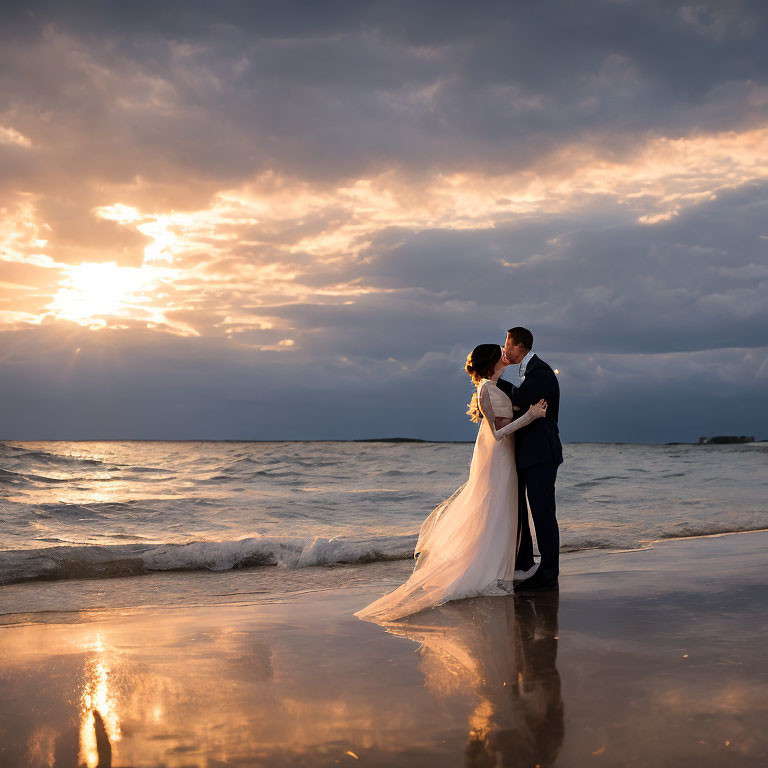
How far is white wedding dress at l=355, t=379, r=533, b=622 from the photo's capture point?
661 centimetres

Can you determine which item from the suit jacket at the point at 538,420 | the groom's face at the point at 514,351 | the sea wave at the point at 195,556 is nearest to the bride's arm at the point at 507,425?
the suit jacket at the point at 538,420

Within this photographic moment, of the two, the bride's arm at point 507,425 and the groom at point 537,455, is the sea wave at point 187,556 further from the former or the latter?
the bride's arm at point 507,425

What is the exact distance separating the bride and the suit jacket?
0.15 meters

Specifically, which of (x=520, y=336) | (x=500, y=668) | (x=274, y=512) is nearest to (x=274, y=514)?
(x=274, y=512)

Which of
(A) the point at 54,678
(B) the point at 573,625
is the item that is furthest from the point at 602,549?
(A) the point at 54,678

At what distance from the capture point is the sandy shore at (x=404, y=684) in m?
3.14

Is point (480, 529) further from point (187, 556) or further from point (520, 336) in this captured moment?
point (187, 556)

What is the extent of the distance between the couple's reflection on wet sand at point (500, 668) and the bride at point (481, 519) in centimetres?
29

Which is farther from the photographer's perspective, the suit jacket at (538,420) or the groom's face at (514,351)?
the groom's face at (514,351)

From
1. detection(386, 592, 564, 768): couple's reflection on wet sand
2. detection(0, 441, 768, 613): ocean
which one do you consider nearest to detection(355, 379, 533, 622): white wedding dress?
detection(386, 592, 564, 768): couple's reflection on wet sand

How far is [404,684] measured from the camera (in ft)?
13.2

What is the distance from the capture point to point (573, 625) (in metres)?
5.36

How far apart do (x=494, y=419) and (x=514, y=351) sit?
0.73m

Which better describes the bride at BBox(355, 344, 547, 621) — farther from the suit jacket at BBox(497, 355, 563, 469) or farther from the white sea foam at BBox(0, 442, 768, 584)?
the white sea foam at BBox(0, 442, 768, 584)
